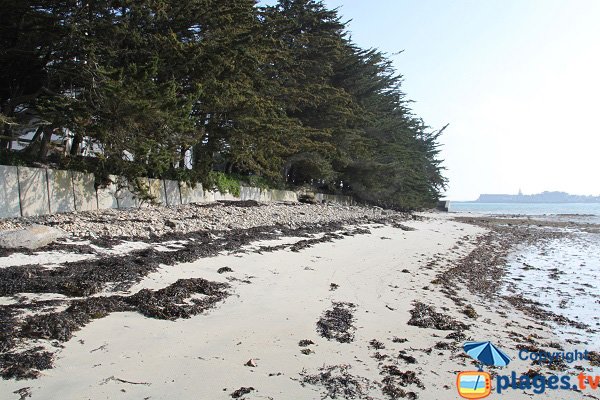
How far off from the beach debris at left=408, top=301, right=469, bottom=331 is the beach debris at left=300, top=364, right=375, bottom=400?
1.73 m

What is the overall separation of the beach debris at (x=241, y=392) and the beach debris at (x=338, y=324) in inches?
53.3

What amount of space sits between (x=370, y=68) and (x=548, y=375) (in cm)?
2912

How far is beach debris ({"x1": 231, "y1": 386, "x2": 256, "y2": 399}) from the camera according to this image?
2998 mm

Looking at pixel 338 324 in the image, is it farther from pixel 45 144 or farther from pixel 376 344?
pixel 45 144

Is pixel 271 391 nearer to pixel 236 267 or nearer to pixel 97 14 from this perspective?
pixel 236 267

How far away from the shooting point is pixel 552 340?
492cm

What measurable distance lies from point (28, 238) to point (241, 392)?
4986 mm

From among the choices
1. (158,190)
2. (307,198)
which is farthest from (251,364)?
(307,198)

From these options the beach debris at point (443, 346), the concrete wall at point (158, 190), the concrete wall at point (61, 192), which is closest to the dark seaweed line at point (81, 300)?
the beach debris at point (443, 346)

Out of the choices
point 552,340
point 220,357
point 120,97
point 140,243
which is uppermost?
point 120,97

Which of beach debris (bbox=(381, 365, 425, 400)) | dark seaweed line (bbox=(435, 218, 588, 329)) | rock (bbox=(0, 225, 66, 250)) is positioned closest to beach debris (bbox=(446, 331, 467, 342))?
beach debris (bbox=(381, 365, 425, 400))

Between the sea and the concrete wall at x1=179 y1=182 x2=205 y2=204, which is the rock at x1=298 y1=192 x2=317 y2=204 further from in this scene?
the sea

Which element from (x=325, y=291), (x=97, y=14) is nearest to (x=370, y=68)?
(x=97, y=14)
